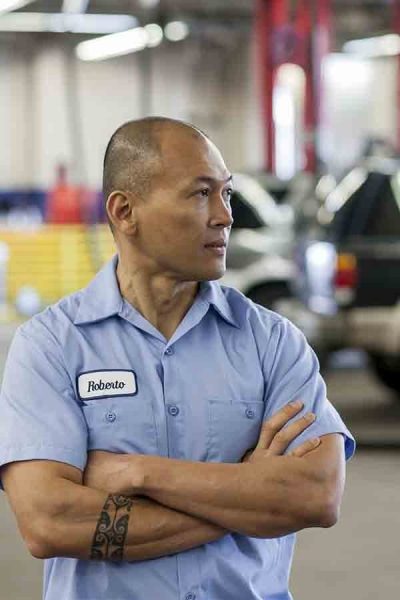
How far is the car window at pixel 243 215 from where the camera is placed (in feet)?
52.1

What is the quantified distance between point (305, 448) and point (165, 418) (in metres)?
0.29

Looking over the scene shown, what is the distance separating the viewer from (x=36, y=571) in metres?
6.95

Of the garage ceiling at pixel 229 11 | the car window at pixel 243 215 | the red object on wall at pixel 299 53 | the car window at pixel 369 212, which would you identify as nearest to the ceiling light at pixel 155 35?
the garage ceiling at pixel 229 11

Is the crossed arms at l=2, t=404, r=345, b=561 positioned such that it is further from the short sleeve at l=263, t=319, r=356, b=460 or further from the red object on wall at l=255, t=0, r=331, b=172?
the red object on wall at l=255, t=0, r=331, b=172

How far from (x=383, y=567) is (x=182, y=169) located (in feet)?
14.8

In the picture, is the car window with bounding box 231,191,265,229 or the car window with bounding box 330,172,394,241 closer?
the car window with bounding box 330,172,394,241

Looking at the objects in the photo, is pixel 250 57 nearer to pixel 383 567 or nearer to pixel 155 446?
pixel 383 567

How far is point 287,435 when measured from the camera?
2916 millimetres

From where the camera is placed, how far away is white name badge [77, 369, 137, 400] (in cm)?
286

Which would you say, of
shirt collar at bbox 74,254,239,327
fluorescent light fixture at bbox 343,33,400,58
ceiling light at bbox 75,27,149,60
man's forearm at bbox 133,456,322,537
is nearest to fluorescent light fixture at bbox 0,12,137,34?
ceiling light at bbox 75,27,149,60

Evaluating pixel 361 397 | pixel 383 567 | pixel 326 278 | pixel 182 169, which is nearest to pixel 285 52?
pixel 361 397

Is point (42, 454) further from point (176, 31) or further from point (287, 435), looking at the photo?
point (176, 31)

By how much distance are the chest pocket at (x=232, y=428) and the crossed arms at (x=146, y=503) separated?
44mm

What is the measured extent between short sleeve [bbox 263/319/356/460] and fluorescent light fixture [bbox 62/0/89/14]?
34.9 meters
